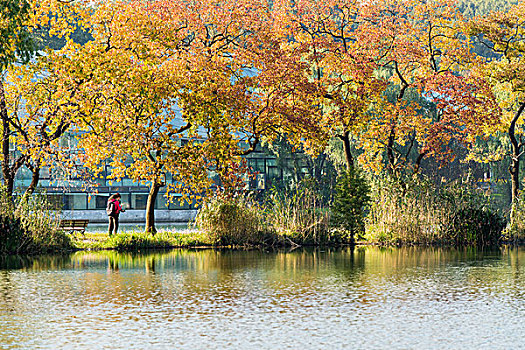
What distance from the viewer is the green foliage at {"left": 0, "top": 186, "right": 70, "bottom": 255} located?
21359mm

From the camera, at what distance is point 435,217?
25375 mm

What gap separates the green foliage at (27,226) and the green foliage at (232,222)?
4.60 meters

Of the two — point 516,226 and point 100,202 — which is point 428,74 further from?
point 100,202

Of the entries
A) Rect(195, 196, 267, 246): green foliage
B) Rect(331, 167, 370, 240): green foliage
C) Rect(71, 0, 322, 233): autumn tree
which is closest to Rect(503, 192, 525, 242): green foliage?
Rect(331, 167, 370, 240): green foliage

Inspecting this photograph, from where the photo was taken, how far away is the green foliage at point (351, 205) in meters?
26.1

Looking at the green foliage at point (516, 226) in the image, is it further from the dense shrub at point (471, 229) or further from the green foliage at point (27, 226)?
the green foliage at point (27, 226)

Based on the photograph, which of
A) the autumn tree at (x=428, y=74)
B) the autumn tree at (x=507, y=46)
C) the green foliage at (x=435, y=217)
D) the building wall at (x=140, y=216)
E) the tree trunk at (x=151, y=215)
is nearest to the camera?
the green foliage at (x=435, y=217)

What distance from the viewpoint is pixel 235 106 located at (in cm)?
2545

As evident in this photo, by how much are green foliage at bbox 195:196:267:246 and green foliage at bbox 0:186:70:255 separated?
4.60 metres

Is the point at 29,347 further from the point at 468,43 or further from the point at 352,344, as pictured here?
the point at 468,43

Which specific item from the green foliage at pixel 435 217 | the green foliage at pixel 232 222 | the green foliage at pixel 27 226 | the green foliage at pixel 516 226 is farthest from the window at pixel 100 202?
the green foliage at pixel 516 226

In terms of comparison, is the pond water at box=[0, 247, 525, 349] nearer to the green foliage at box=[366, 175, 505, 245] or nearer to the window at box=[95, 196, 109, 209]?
the green foliage at box=[366, 175, 505, 245]

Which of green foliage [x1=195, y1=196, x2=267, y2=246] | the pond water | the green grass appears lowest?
the pond water

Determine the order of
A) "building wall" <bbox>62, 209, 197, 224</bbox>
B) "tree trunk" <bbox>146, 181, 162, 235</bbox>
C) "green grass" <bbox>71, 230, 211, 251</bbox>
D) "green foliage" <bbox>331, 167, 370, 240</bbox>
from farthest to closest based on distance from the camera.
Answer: "building wall" <bbox>62, 209, 197, 224</bbox>
"tree trunk" <bbox>146, 181, 162, 235</bbox>
"green foliage" <bbox>331, 167, 370, 240</bbox>
"green grass" <bbox>71, 230, 211, 251</bbox>
